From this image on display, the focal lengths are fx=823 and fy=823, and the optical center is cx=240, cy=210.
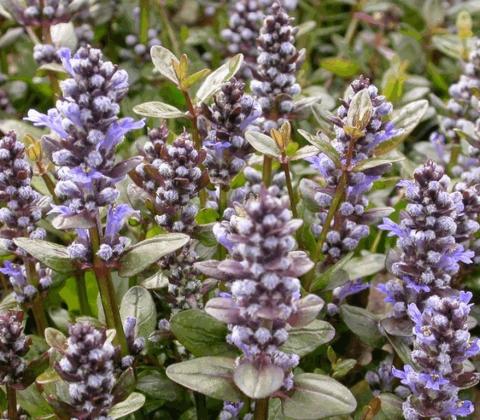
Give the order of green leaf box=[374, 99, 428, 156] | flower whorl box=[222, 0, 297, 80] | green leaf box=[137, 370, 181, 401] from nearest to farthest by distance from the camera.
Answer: green leaf box=[137, 370, 181, 401] < green leaf box=[374, 99, 428, 156] < flower whorl box=[222, 0, 297, 80]

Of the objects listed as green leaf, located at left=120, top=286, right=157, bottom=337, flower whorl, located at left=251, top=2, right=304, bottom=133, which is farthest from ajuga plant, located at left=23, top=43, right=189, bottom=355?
flower whorl, located at left=251, top=2, right=304, bottom=133

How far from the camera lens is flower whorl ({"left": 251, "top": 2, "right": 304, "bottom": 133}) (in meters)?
2.58

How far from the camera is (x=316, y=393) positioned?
1.99m

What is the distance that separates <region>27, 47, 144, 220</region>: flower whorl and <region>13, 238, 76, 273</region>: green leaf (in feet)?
0.48

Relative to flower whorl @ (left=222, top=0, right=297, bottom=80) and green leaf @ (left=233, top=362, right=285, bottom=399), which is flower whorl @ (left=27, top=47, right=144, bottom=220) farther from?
flower whorl @ (left=222, top=0, right=297, bottom=80)

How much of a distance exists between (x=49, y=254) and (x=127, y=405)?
1.46 ft

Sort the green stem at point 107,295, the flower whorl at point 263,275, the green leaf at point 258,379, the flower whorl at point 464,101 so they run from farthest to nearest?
the flower whorl at point 464,101 → the green stem at point 107,295 → the green leaf at point 258,379 → the flower whorl at point 263,275

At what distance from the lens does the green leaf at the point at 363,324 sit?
251cm

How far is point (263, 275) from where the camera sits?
1.76m

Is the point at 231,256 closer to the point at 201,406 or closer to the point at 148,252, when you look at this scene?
the point at 148,252

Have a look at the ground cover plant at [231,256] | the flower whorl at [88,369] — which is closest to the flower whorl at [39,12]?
the ground cover plant at [231,256]

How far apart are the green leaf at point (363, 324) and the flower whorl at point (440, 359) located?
0.35 metres

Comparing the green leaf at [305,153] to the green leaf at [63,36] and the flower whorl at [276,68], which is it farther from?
the green leaf at [63,36]

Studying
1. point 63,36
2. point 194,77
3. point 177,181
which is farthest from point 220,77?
point 63,36
